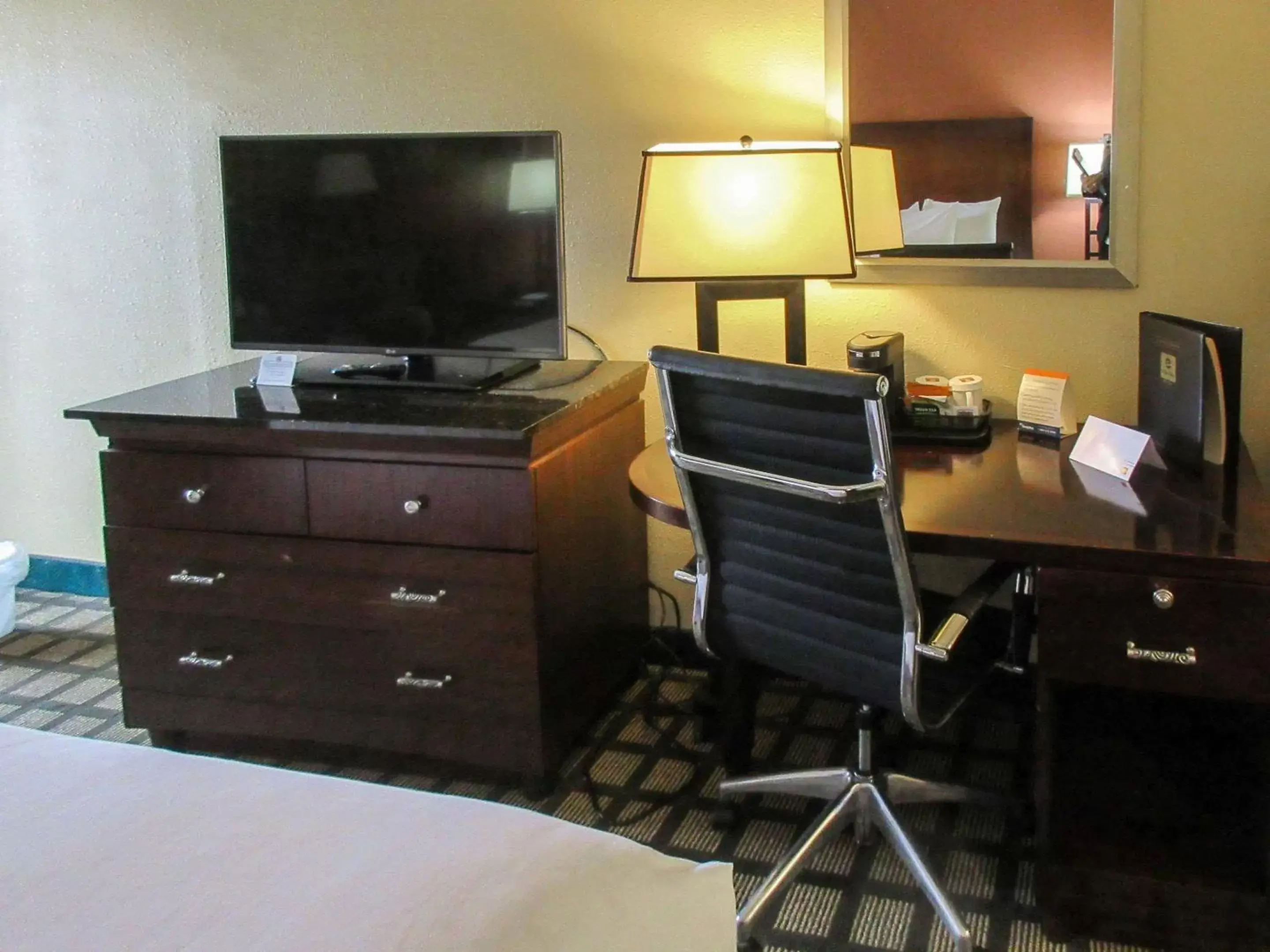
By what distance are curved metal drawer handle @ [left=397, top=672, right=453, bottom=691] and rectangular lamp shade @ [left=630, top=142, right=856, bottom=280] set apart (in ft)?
2.63

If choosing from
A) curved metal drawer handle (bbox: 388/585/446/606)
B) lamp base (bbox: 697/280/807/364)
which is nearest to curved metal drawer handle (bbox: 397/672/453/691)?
curved metal drawer handle (bbox: 388/585/446/606)

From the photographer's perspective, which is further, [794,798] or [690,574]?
[794,798]

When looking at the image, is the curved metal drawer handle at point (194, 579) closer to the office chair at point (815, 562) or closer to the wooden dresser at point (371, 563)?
the wooden dresser at point (371, 563)

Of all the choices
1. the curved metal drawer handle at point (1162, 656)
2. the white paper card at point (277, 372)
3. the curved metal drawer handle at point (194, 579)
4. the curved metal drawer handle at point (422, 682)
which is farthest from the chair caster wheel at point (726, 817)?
the white paper card at point (277, 372)

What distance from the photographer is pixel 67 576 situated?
3.53 meters

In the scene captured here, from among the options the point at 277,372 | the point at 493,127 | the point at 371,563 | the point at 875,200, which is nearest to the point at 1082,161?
the point at 875,200

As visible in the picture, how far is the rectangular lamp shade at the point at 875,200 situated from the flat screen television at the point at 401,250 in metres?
0.57

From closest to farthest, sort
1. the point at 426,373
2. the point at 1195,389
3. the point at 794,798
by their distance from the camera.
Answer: the point at 1195,389, the point at 794,798, the point at 426,373

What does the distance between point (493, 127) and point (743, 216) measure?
0.75m

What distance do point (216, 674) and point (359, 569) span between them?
0.40m

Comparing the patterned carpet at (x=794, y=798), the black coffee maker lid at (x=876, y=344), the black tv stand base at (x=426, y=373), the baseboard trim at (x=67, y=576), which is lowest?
the patterned carpet at (x=794, y=798)

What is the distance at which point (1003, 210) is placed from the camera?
2.38 m

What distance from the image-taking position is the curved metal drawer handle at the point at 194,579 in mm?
2432

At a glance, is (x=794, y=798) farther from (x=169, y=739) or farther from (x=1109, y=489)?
(x=169, y=739)
